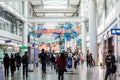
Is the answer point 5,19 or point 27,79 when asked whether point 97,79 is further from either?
point 5,19

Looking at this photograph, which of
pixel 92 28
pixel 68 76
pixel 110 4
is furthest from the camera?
pixel 92 28

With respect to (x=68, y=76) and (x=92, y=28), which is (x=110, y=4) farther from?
(x=68, y=76)

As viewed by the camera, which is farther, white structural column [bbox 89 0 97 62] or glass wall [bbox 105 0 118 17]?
white structural column [bbox 89 0 97 62]

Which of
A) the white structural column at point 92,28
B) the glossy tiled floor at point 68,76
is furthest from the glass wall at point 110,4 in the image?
the glossy tiled floor at point 68,76

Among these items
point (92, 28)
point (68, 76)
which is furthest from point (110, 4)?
point (68, 76)

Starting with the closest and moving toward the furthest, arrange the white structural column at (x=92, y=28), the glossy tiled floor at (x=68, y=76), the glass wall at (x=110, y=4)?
1. the glossy tiled floor at (x=68, y=76)
2. the glass wall at (x=110, y=4)
3. the white structural column at (x=92, y=28)

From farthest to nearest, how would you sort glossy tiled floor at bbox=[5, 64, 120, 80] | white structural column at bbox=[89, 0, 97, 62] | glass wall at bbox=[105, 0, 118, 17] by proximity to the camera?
1. white structural column at bbox=[89, 0, 97, 62]
2. glass wall at bbox=[105, 0, 118, 17]
3. glossy tiled floor at bbox=[5, 64, 120, 80]

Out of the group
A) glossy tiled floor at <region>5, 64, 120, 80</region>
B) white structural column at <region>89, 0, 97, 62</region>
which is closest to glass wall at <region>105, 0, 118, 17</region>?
white structural column at <region>89, 0, 97, 62</region>

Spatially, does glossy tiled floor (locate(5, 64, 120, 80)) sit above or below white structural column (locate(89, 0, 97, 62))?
below

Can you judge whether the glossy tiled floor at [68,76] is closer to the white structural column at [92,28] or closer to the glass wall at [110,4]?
the glass wall at [110,4]

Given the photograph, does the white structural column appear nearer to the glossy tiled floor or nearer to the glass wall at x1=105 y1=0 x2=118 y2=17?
the glass wall at x1=105 y1=0 x2=118 y2=17

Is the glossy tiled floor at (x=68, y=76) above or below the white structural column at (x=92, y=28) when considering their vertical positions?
below

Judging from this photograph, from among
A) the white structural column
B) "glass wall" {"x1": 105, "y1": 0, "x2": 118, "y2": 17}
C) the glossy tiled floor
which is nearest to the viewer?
the glossy tiled floor

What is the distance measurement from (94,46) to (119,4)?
15.5m
